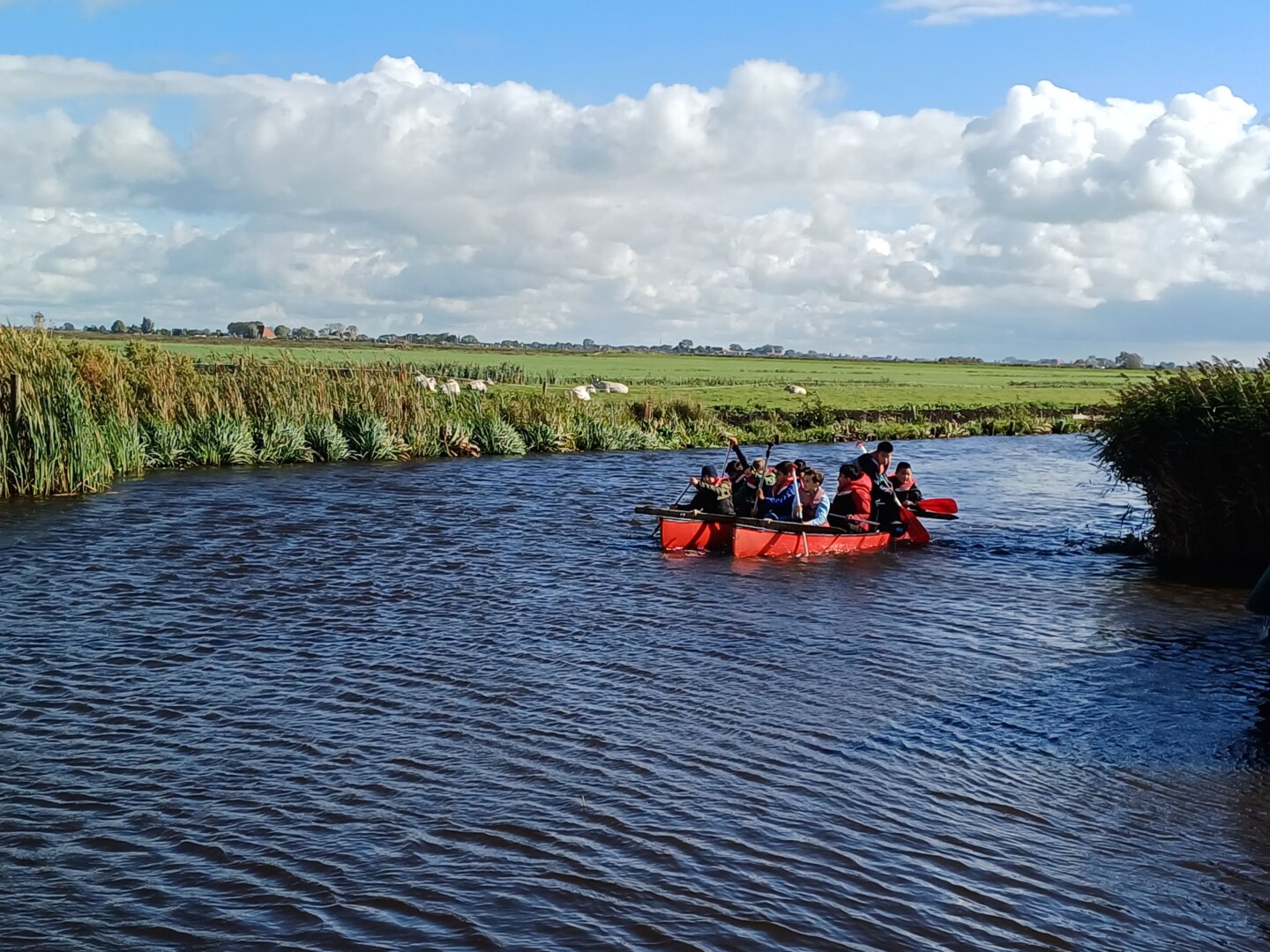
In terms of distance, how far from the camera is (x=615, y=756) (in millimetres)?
9062

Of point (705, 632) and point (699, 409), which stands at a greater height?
point (699, 409)

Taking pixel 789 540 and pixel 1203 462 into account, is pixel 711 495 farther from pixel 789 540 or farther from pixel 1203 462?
pixel 1203 462

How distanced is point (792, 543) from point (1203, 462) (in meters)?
6.17

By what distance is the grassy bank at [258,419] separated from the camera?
22109 mm

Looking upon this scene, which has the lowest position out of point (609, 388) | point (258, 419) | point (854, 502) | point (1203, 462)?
point (854, 502)

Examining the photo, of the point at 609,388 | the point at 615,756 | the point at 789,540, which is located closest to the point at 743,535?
the point at 789,540

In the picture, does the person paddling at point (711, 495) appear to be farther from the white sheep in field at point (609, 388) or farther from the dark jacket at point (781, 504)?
the white sheep in field at point (609, 388)

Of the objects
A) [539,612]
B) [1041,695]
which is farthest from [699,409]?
[1041,695]

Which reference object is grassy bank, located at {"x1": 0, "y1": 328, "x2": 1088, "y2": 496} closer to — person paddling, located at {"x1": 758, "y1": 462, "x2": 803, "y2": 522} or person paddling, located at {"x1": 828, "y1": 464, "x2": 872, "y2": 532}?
person paddling, located at {"x1": 758, "y1": 462, "x2": 803, "y2": 522}

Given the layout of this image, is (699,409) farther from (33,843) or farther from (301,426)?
(33,843)

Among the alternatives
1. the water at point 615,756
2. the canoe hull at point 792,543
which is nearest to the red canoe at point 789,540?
the canoe hull at point 792,543

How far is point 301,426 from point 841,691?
2306cm

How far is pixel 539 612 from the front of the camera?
1441cm

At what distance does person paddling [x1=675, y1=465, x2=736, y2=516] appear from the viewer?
19562 millimetres
